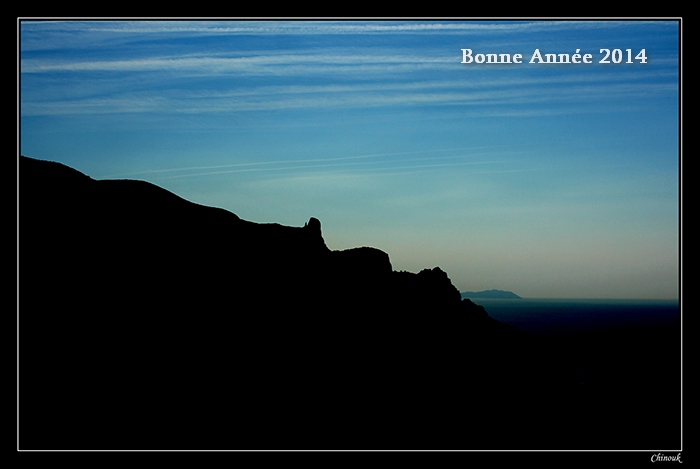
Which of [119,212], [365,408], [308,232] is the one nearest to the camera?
[365,408]

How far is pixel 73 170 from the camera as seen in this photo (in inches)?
1417

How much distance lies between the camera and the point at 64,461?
12.1 metres

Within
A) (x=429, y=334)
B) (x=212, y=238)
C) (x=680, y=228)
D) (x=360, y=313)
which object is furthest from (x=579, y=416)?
(x=680, y=228)

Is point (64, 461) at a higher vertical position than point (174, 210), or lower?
lower

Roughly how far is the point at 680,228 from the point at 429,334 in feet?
98.9

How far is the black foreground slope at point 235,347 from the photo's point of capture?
2384 centimetres

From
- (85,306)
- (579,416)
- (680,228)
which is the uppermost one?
(680,228)

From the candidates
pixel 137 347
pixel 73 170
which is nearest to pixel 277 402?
pixel 137 347

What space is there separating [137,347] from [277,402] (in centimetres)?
709

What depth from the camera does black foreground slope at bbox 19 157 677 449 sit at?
23844 millimetres

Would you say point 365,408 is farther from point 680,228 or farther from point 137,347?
point 680,228

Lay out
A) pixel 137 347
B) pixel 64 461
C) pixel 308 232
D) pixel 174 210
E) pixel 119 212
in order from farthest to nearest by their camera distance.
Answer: pixel 308 232
pixel 174 210
pixel 119 212
pixel 137 347
pixel 64 461

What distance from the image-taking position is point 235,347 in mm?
29547

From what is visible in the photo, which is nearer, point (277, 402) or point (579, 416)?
point (277, 402)
